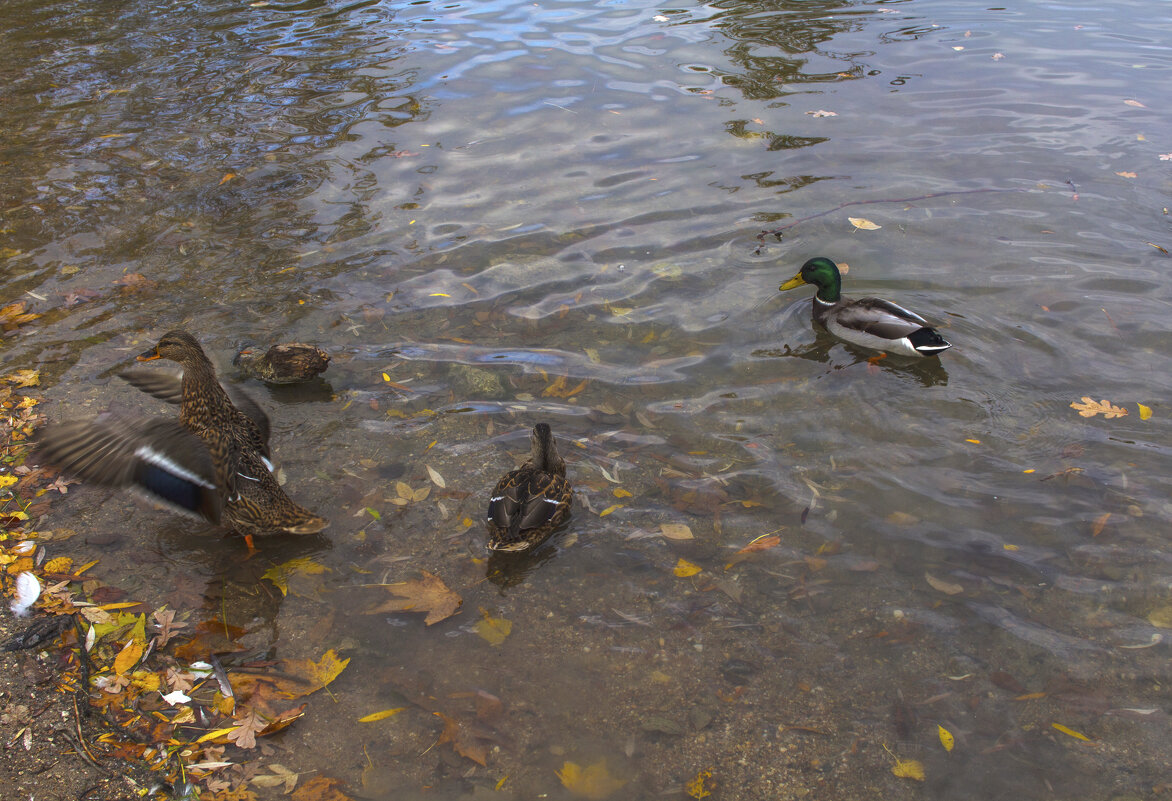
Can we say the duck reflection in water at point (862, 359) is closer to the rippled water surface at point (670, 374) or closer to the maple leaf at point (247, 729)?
the rippled water surface at point (670, 374)

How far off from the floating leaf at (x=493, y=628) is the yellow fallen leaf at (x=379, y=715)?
1.92ft

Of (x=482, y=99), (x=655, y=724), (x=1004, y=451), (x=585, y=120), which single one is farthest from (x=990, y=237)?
(x=482, y=99)

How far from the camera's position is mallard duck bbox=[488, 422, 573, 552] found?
464 centimetres

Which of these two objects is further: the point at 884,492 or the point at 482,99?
the point at 482,99

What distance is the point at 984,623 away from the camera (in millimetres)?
4238

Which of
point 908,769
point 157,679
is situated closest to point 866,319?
point 908,769

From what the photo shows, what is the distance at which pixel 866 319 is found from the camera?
6551mm

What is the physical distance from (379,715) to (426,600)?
2.47ft

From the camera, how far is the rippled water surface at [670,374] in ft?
12.7

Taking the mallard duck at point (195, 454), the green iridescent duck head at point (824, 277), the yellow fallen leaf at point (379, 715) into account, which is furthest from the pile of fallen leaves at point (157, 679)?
the green iridescent duck head at point (824, 277)

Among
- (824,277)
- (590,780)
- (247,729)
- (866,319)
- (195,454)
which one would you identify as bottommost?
(590,780)

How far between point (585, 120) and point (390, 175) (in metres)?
2.90

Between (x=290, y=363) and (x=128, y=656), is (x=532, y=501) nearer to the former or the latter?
(x=128, y=656)

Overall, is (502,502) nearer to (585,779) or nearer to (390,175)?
(585,779)
